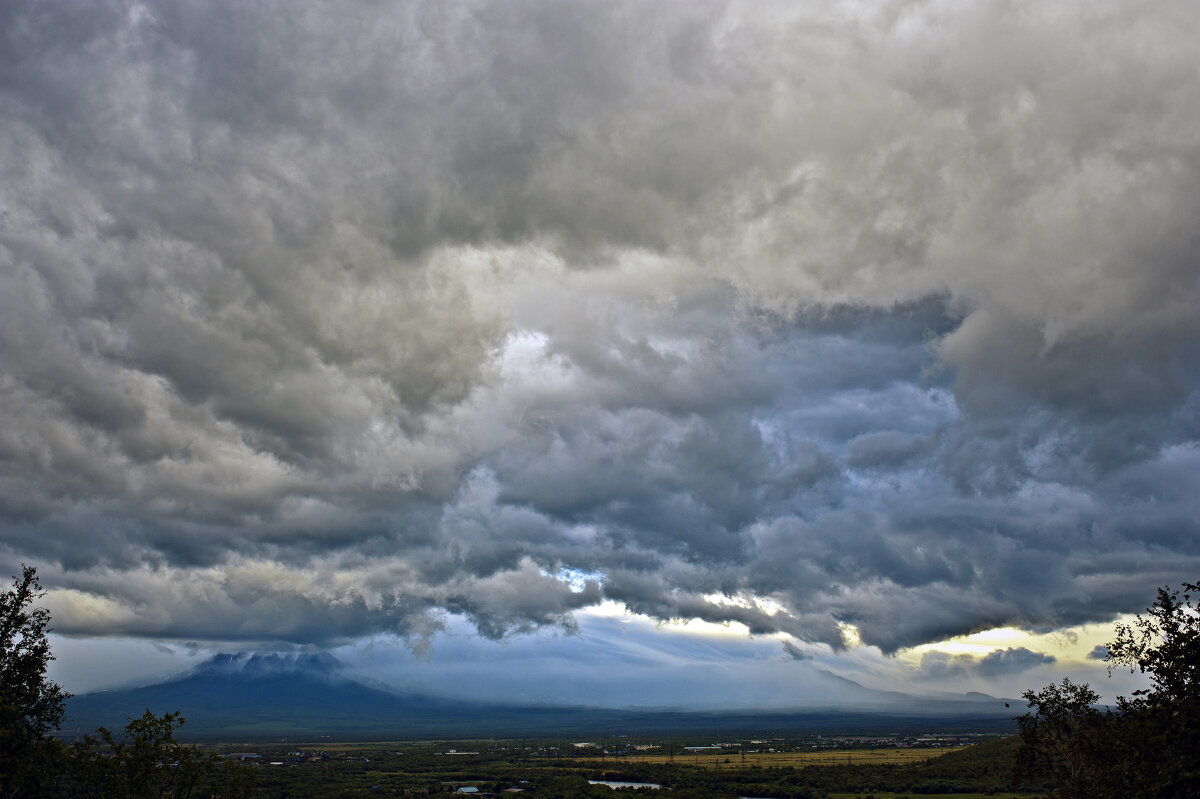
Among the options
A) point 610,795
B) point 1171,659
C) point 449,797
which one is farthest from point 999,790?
point 1171,659

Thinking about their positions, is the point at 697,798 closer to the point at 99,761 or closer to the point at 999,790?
the point at 999,790

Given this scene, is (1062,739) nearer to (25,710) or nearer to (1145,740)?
(1145,740)

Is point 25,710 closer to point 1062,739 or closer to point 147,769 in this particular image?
point 147,769

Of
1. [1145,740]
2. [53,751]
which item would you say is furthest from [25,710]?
[1145,740]

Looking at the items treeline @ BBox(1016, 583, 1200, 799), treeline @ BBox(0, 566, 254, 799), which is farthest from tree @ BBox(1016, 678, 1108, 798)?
treeline @ BBox(0, 566, 254, 799)

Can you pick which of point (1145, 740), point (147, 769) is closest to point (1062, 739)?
point (1145, 740)

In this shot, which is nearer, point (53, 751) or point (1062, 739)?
point (53, 751)

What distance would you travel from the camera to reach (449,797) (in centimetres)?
18062

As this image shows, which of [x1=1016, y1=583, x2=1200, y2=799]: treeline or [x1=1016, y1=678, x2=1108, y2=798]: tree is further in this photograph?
[x1=1016, y1=678, x2=1108, y2=798]: tree

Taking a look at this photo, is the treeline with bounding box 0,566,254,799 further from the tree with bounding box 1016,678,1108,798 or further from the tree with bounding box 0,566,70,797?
the tree with bounding box 1016,678,1108,798

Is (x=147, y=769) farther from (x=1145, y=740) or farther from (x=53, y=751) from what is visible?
(x=1145, y=740)

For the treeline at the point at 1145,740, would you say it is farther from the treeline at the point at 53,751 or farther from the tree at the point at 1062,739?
the treeline at the point at 53,751

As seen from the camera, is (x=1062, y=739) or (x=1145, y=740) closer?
(x=1145, y=740)

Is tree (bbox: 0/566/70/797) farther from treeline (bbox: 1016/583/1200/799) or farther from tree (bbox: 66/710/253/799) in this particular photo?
treeline (bbox: 1016/583/1200/799)
